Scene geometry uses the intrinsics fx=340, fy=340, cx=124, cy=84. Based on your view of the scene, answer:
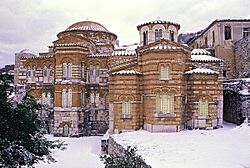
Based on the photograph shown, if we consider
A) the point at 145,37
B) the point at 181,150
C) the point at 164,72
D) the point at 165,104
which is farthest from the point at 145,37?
the point at 181,150

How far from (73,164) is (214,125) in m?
9.07

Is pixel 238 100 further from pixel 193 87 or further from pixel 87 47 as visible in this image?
pixel 87 47

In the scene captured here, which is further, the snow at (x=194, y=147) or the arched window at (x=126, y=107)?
the arched window at (x=126, y=107)

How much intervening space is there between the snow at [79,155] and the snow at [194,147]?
2050 mm

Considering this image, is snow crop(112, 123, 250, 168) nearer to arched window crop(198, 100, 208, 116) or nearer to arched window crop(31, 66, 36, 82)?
arched window crop(198, 100, 208, 116)

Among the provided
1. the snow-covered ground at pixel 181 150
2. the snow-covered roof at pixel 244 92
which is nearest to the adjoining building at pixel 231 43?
the snow-covered roof at pixel 244 92

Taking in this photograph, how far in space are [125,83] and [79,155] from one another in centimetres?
510

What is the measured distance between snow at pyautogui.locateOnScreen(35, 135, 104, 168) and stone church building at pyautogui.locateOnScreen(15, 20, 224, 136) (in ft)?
6.31

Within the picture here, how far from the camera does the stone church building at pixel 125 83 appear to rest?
794 inches

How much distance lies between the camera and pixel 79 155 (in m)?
Result: 19.2

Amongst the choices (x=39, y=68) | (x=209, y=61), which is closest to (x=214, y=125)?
(x=209, y=61)

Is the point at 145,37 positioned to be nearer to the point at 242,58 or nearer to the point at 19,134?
the point at 242,58

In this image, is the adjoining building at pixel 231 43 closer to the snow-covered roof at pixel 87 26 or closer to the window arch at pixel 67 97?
the snow-covered roof at pixel 87 26

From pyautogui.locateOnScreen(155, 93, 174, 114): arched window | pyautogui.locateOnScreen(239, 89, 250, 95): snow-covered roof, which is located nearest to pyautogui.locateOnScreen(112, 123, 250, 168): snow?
pyautogui.locateOnScreen(155, 93, 174, 114): arched window
